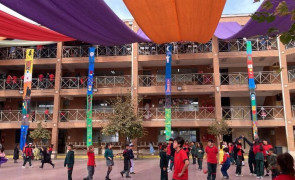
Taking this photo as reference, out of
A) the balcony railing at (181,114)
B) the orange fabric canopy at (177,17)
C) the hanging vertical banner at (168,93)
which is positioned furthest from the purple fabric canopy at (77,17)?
the balcony railing at (181,114)

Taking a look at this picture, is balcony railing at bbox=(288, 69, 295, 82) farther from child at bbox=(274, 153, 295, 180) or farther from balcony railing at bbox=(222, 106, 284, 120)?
child at bbox=(274, 153, 295, 180)

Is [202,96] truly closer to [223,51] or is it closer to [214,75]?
[214,75]

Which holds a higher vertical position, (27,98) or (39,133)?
(27,98)

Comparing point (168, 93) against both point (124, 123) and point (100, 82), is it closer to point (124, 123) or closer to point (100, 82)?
point (124, 123)

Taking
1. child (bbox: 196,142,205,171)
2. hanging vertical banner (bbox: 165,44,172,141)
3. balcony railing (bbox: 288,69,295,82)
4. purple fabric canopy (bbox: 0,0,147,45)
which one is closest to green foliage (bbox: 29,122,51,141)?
hanging vertical banner (bbox: 165,44,172,141)

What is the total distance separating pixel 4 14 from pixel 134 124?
1455cm

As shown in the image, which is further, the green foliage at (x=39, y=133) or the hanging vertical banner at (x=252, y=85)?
the green foliage at (x=39, y=133)

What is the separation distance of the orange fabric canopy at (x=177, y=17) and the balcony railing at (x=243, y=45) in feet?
50.7

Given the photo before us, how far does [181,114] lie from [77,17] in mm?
19772

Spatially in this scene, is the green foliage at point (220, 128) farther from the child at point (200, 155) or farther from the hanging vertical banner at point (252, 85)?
the child at point (200, 155)

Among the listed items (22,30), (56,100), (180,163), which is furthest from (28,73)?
(180,163)

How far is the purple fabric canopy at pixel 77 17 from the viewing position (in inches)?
291

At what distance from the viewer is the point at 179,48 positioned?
86.3ft

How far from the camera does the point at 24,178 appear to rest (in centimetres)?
1245
